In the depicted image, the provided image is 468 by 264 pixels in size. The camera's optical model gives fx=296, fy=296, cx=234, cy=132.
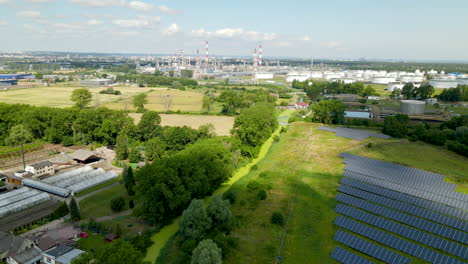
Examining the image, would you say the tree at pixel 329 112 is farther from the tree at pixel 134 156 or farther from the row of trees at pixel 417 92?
the row of trees at pixel 417 92

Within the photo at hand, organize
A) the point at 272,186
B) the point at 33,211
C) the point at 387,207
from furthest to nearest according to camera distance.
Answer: the point at 272,186
the point at 33,211
the point at 387,207

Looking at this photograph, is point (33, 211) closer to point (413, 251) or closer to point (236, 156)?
point (236, 156)

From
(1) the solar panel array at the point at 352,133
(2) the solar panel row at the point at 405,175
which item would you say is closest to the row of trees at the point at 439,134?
(1) the solar panel array at the point at 352,133

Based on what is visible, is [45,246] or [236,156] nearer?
[45,246]

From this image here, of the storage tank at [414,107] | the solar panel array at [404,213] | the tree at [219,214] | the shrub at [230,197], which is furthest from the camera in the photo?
the storage tank at [414,107]

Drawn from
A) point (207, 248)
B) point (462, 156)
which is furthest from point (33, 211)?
point (462, 156)

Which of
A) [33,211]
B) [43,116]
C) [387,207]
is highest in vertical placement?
[43,116]
